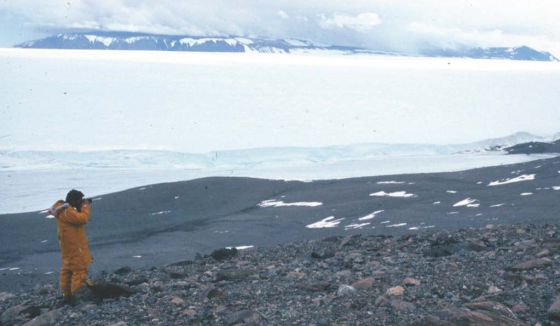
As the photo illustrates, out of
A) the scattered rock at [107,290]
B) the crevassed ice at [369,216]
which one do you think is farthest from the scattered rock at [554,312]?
the crevassed ice at [369,216]

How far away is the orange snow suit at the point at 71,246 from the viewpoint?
16.1ft

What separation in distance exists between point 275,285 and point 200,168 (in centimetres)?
1233

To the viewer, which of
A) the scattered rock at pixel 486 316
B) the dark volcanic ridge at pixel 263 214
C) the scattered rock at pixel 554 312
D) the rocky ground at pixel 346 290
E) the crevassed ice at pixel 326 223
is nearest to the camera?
the scattered rock at pixel 486 316

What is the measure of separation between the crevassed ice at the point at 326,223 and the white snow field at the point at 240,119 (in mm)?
4600

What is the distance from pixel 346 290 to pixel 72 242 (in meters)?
2.06

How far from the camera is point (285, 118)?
23.1m

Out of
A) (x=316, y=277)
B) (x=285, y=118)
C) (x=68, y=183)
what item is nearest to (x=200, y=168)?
(x=68, y=183)

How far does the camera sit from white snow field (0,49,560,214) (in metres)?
16.6

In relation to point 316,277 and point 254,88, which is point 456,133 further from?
point 316,277

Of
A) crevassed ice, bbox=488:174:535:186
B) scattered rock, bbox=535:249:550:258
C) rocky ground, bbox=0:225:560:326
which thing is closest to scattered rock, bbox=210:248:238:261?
rocky ground, bbox=0:225:560:326

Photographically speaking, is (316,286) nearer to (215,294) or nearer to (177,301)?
(215,294)

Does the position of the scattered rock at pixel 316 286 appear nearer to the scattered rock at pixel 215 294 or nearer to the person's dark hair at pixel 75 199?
the scattered rock at pixel 215 294

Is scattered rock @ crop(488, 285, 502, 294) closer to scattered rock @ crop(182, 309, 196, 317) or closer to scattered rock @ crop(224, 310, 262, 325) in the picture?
Answer: scattered rock @ crop(224, 310, 262, 325)

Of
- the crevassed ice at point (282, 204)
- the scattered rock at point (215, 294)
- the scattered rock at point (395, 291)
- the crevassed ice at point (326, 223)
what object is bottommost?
the crevassed ice at point (326, 223)
